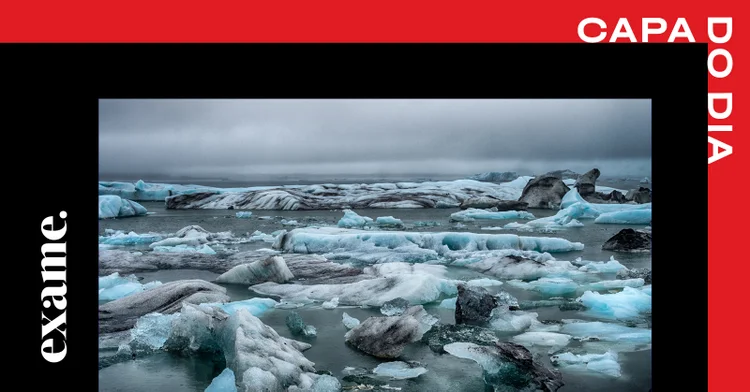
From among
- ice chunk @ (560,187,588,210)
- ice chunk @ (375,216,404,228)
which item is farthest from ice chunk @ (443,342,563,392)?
ice chunk @ (560,187,588,210)

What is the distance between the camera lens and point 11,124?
341 centimetres

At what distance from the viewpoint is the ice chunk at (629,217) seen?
4.10 meters

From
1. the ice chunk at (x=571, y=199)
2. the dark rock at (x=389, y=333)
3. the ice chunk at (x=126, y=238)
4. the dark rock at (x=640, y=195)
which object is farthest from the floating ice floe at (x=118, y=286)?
the dark rock at (x=640, y=195)

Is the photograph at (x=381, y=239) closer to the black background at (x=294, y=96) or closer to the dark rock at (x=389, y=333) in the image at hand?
the dark rock at (x=389, y=333)

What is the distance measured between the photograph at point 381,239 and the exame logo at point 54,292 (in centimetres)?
35

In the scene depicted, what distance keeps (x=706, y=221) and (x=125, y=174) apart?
3946 millimetres

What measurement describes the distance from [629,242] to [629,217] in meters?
0.19

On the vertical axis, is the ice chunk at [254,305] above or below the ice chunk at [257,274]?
below

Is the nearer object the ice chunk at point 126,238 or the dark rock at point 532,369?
the dark rock at point 532,369

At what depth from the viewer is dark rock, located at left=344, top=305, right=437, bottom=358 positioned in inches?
148

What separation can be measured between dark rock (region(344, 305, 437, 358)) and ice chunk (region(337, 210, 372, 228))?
2.24ft

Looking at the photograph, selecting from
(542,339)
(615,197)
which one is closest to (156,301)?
(542,339)

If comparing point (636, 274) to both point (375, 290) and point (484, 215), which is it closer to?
point (484, 215)

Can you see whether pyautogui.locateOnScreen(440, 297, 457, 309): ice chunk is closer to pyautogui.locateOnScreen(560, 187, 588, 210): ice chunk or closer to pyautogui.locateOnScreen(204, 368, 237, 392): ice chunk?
pyautogui.locateOnScreen(560, 187, 588, 210): ice chunk
